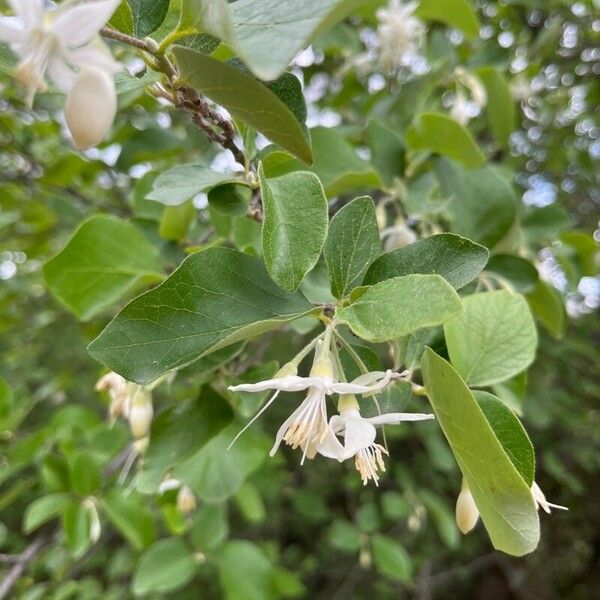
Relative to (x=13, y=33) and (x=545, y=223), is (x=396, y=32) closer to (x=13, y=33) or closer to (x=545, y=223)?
(x=545, y=223)

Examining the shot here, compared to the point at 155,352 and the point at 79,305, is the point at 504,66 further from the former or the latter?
the point at 155,352

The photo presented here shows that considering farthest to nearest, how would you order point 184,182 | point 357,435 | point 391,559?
1. point 391,559
2. point 184,182
3. point 357,435

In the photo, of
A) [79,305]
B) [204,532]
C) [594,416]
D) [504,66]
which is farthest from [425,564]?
[79,305]

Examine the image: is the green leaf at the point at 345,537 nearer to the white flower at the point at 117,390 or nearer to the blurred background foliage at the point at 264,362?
the blurred background foliage at the point at 264,362

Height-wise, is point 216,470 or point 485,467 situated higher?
point 485,467

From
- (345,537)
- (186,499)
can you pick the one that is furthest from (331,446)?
(345,537)

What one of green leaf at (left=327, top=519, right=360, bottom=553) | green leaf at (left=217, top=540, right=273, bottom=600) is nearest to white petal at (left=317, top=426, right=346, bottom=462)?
green leaf at (left=217, top=540, right=273, bottom=600)

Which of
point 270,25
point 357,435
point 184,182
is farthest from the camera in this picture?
point 184,182
